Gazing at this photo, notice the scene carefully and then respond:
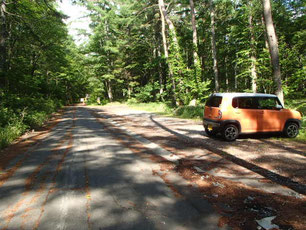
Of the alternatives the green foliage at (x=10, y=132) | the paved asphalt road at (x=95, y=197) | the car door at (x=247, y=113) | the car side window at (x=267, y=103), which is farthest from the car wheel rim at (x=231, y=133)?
the green foliage at (x=10, y=132)

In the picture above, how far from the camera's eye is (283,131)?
7.72 m

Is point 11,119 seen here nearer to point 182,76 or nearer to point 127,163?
point 127,163

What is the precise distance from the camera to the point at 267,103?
750 centimetres

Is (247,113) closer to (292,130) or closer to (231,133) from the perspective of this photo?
(231,133)

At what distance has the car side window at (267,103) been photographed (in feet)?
24.6

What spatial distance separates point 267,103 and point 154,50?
27.6 m

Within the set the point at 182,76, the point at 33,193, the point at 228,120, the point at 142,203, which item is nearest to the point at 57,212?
the point at 33,193

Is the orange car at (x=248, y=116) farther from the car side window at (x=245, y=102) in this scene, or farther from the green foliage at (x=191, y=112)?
the green foliage at (x=191, y=112)

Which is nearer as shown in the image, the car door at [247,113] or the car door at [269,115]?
the car door at [247,113]

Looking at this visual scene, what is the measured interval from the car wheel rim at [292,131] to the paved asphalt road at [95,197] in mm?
5920

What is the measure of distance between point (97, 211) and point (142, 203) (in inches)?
27.2

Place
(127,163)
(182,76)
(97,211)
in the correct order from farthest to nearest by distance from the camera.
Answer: (182,76), (127,163), (97,211)

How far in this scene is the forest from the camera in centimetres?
1118

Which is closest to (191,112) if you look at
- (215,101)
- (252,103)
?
(215,101)
